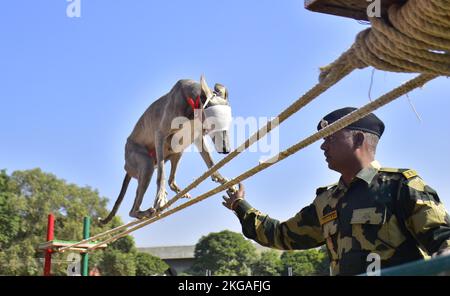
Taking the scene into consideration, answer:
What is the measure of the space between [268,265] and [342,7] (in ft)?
87.2

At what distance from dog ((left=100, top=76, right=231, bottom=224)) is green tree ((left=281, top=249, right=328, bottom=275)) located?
19728mm

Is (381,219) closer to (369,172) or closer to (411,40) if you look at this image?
(369,172)

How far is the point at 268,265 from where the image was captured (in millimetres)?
27438

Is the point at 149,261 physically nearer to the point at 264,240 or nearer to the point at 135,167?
the point at 135,167

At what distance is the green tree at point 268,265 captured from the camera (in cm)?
2662

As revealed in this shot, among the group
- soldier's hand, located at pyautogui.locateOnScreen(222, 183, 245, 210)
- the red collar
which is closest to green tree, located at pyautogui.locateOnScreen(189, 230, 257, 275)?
the red collar

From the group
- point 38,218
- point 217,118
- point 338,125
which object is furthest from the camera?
point 38,218

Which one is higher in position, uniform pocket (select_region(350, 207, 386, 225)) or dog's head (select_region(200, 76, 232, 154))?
dog's head (select_region(200, 76, 232, 154))

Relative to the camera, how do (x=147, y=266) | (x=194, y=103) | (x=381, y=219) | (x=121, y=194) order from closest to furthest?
1. (x=381, y=219)
2. (x=194, y=103)
3. (x=121, y=194)
4. (x=147, y=266)

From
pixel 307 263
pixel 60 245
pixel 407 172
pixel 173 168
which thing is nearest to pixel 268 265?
pixel 307 263

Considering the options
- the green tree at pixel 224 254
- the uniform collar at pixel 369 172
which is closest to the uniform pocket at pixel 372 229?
the uniform collar at pixel 369 172

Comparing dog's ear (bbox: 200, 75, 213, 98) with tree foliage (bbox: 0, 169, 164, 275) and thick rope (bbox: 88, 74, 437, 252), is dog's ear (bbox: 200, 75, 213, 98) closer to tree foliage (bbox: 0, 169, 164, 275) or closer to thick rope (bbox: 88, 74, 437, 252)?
thick rope (bbox: 88, 74, 437, 252)

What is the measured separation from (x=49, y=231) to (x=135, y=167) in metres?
2.67

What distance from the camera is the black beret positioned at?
2623 millimetres
